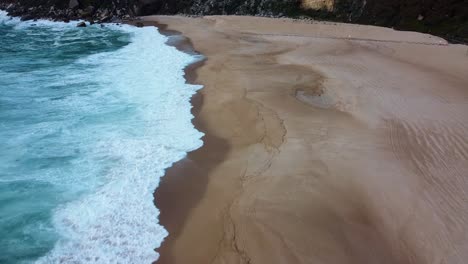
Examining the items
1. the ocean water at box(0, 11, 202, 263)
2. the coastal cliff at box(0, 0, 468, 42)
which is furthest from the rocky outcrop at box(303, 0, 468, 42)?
Answer: the ocean water at box(0, 11, 202, 263)

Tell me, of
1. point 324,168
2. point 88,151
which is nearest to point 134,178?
point 88,151

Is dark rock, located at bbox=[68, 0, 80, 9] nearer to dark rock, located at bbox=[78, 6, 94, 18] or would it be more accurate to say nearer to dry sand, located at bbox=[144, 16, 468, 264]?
dark rock, located at bbox=[78, 6, 94, 18]

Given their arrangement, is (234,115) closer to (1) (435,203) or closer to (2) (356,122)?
(2) (356,122)

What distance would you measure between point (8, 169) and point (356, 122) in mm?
10548

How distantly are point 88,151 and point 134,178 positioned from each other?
2513 mm

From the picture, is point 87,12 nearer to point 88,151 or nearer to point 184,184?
point 88,151

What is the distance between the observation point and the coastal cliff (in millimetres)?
28656

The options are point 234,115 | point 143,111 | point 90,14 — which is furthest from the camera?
point 90,14

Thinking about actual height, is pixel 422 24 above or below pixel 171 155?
above

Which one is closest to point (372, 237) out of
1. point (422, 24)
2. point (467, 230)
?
point (467, 230)

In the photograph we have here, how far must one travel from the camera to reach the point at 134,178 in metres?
10.6

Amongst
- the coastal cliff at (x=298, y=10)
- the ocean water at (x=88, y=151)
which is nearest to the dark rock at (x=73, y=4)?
the coastal cliff at (x=298, y=10)

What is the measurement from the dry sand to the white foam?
487mm

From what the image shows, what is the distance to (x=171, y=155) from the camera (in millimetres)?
11789
